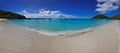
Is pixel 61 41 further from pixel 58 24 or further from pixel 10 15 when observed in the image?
pixel 10 15

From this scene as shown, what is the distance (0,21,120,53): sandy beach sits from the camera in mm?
1886

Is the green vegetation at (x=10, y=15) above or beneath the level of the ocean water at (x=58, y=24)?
above

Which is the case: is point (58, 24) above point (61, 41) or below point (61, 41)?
above

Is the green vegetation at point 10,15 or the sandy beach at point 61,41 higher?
the green vegetation at point 10,15

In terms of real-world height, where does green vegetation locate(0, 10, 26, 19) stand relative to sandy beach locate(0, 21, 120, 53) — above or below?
above

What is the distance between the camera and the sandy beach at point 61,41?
6.19ft

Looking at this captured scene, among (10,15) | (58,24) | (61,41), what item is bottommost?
(61,41)

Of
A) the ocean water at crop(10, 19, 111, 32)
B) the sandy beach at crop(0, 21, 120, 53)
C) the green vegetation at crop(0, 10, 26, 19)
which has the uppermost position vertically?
the green vegetation at crop(0, 10, 26, 19)

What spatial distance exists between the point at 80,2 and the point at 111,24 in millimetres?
369

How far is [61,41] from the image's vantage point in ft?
6.31

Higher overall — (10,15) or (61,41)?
(10,15)

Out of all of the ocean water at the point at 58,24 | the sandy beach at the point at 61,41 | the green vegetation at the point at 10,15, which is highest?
the green vegetation at the point at 10,15

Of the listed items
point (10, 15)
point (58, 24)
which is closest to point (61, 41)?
point (58, 24)

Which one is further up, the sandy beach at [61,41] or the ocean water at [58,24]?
the ocean water at [58,24]
